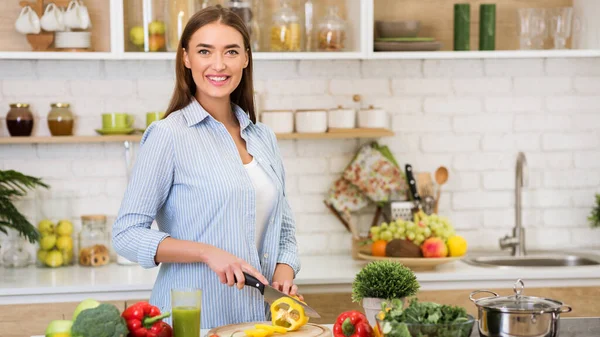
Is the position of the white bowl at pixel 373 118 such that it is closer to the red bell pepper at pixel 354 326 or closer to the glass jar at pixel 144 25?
the glass jar at pixel 144 25

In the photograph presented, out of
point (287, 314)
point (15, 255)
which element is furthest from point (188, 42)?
point (15, 255)

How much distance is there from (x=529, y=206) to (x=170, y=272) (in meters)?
2.33

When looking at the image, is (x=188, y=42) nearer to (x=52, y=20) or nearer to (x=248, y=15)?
(x=248, y=15)

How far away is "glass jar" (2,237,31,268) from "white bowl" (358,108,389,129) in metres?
A: 1.66

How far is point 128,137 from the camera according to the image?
384 cm

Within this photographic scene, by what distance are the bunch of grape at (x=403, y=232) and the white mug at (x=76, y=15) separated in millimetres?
1565

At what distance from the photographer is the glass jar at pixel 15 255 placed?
386 cm

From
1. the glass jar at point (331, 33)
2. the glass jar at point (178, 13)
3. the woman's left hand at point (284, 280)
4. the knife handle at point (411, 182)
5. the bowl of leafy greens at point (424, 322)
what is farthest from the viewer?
the knife handle at point (411, 182)

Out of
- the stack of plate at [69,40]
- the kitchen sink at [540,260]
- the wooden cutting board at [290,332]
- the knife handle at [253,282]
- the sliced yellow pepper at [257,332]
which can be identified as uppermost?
the stack of plate at [69,40]

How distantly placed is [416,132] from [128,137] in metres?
1.39

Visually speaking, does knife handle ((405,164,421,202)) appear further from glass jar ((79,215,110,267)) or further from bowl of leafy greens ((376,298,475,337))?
bowl of leafy greens ((376,298,475,337))

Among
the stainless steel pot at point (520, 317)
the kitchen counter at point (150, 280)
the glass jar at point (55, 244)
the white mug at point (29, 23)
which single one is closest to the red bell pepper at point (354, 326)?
the stainless steel pot at point (520, 317)

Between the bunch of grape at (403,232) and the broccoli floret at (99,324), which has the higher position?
the broccoli floret at (99,324)

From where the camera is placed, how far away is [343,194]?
4090 mm
